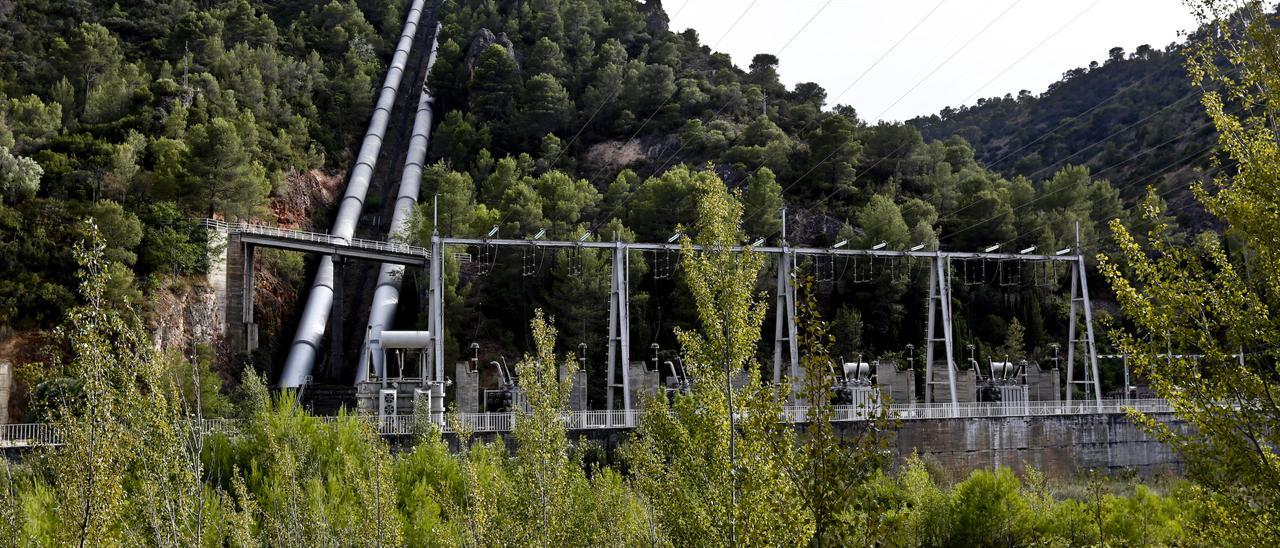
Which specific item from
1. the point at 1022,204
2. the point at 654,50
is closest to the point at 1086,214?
the point at 1022,204

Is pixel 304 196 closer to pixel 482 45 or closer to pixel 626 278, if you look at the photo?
pixel 482 45

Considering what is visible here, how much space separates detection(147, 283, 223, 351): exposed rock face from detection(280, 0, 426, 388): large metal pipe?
12.2 feet

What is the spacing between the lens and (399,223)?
6094 cm

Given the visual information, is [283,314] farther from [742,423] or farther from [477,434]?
[742,423]

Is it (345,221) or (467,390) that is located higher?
(345,221)

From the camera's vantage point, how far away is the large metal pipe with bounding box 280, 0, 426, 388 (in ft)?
158

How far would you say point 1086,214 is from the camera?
62.7 m

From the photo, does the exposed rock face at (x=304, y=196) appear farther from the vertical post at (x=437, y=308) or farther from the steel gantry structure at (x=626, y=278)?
the vertical post at (x=437, y=308)

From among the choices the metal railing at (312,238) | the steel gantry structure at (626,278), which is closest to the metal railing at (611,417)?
the steel gantry structure at (626,278)

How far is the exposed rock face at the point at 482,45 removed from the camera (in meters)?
85.9

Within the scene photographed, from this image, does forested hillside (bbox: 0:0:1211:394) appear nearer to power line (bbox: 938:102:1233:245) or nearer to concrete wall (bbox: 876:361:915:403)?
power line (bbox: 938:102:1233:245)

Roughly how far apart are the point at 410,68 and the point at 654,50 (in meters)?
23.9

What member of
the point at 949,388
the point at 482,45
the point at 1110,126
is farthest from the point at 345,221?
the point at 1110,126

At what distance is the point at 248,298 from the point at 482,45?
144 feet
